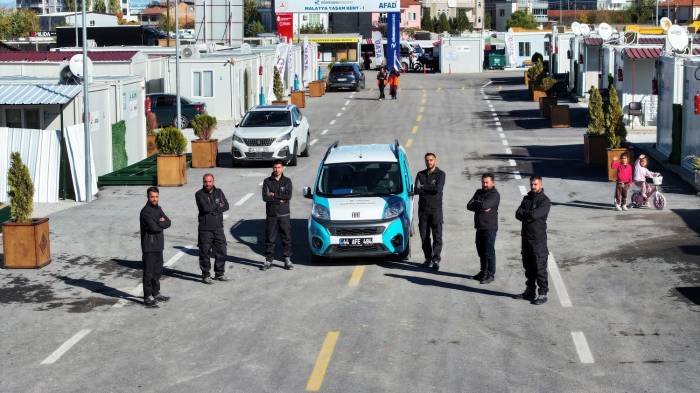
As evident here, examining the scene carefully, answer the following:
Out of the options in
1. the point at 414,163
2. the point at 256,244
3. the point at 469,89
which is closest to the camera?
the point at 256,244

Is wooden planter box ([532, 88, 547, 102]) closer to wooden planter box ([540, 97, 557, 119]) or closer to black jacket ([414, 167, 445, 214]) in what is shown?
wooden planter box ([540, 97, 557, 119])

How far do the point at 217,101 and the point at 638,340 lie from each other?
123 ft

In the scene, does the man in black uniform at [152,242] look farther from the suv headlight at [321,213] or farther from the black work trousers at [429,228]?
the black work trousers at [429,228]

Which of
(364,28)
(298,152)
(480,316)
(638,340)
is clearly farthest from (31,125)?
(364,28)

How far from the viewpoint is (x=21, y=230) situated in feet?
65.5

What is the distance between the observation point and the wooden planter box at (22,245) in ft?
65.4

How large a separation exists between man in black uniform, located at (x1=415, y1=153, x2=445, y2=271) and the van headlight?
1.25 feet

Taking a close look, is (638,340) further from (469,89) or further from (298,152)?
(469,89)

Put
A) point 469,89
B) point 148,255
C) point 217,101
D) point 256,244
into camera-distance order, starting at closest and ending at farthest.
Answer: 1. point 148,255
2. point 256,244
3. point 217,101
4. point 469,89

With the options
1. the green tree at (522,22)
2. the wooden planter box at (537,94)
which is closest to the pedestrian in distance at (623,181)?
the wooden planter box at (537,94)

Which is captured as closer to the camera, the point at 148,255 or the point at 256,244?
the point at 148,255

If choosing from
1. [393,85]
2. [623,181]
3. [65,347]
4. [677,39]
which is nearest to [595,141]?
[677,39]

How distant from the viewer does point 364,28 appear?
424ft

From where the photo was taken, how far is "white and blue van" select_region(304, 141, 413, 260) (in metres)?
19.3
